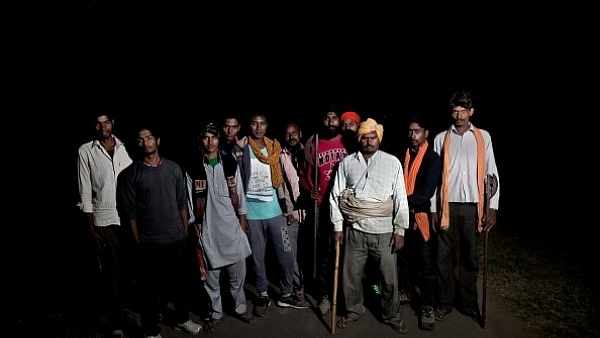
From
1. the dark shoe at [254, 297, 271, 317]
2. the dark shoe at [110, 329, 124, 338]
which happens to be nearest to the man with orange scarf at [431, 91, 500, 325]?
the dark shoe at [254, 297, 271, 317]

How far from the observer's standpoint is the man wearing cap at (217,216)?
4.55 m

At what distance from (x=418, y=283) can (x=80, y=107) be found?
30.8ft

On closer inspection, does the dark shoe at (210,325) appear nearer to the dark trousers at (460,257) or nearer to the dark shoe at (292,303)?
the dark shoe at (292,303)

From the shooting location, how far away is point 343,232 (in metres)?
4.85

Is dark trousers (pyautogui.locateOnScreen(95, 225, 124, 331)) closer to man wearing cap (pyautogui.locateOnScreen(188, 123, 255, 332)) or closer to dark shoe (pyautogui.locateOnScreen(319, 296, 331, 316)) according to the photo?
man wearing cap (pyautogui.locateOnScreen(188, 123, 255, 332))

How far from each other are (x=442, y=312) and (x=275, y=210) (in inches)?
84.3

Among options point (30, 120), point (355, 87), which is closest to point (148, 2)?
point (30, 120)

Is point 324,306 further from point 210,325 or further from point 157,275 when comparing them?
point 157,275

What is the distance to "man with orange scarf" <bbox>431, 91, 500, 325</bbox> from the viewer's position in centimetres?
468

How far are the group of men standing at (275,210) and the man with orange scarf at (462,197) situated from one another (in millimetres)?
11

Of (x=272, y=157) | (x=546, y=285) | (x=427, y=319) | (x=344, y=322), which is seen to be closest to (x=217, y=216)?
(x=272, y=157)

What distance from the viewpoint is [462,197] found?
4.68 metres

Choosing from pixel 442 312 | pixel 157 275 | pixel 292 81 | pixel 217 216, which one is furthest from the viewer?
pixel 292 81

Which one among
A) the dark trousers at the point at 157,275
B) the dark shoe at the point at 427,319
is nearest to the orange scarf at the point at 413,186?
the dark shoe at the point at 427,319
